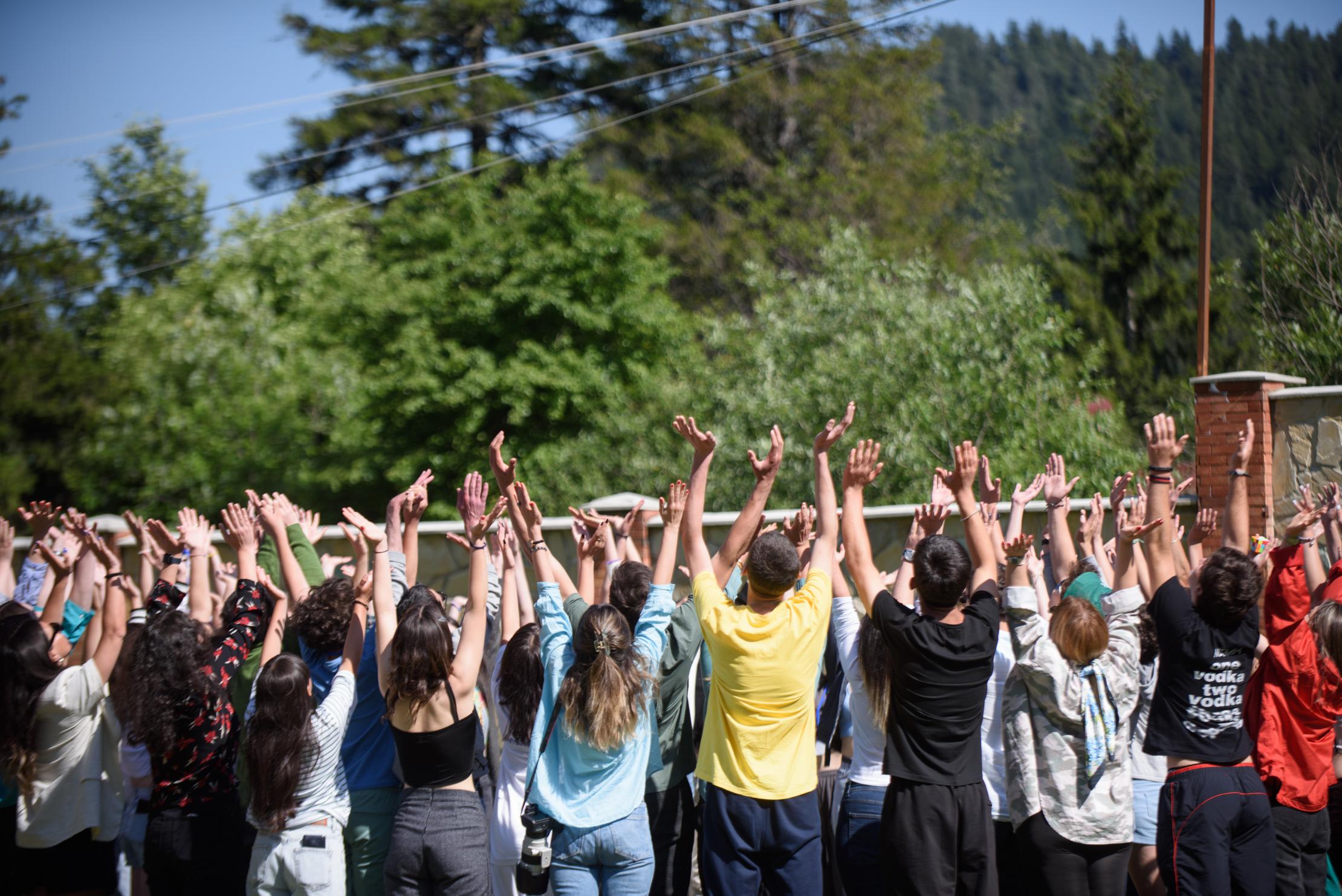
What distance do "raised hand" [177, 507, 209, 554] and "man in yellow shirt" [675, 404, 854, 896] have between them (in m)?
2.51

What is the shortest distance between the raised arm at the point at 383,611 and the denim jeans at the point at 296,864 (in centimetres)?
60

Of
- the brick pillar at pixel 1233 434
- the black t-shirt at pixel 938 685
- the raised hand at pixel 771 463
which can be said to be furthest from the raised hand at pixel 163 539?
the brick pillar at pixel 1233 434

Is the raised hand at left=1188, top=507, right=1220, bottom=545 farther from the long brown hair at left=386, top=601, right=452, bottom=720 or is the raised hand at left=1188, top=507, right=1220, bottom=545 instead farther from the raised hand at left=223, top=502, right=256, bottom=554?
the raised hand at left=223, top=502, right=256, bottom=554

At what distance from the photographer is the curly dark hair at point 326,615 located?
4.50 m

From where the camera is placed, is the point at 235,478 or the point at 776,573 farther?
the point at 235,478

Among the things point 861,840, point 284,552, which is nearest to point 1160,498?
point 861,840

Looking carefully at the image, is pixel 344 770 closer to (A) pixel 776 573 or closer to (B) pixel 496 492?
(A) pixel 776 573

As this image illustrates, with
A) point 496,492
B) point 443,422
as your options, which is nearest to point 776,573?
point 496,492

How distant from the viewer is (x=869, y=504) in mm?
11430

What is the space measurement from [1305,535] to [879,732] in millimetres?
2405

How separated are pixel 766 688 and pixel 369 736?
179cm

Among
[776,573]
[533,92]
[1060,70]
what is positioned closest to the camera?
[776,573]

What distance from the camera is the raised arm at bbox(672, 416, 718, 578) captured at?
4027mm

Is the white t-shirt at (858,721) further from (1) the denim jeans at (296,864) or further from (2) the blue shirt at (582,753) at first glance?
(1) the denim jeans at (296,864)
